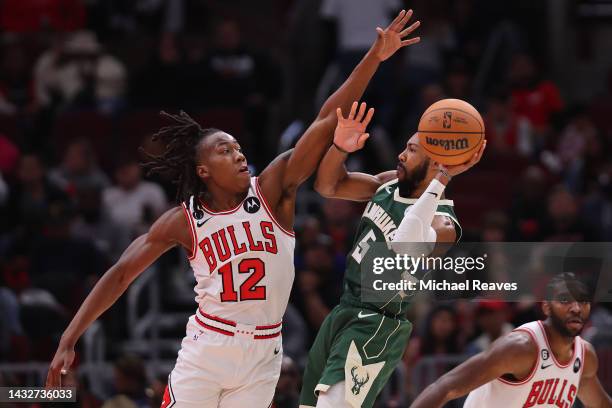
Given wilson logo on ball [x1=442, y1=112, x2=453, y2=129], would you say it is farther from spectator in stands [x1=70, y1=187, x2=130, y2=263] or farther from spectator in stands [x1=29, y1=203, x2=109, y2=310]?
spectator in stands [x1=70, y1=187, x2=130, y2=263]

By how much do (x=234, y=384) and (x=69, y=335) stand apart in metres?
0.99

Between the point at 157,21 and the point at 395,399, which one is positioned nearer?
the point at 395,399

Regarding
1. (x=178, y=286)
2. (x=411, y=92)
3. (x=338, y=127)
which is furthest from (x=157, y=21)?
(x=338, y=127)

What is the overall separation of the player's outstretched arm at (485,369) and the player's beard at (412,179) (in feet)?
3.57

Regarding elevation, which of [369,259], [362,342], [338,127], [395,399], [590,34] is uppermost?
[590,34]

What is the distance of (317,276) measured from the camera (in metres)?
11.9

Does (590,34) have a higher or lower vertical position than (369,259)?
higher

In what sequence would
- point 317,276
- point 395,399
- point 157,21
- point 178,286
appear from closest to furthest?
point 395,399
point 317,276
point 178,286
point 157,21

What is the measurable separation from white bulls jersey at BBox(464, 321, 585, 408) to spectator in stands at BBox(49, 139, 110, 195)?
21.6 ft

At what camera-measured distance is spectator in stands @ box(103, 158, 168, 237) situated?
43.8ft

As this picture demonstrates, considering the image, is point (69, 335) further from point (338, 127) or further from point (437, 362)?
point (437, 362)

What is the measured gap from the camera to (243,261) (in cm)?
740

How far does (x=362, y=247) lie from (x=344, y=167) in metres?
0.51

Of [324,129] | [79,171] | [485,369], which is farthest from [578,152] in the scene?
[324,129]
